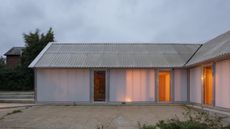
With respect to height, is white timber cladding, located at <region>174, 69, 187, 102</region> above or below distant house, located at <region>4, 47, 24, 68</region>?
below

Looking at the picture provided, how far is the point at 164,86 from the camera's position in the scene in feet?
71.4

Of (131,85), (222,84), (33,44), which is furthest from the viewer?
(33,44)

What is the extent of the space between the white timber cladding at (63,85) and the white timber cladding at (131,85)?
57.0 inches

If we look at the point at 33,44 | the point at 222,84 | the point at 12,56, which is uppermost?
the point at 33,44

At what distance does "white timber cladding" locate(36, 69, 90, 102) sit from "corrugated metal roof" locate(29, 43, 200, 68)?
497mm

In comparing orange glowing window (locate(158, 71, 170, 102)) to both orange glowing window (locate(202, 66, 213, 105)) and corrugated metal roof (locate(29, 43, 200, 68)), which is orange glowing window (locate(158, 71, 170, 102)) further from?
orange glowing window (locate(202, 66, 213, 105))

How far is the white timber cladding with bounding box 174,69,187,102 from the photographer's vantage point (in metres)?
20.5

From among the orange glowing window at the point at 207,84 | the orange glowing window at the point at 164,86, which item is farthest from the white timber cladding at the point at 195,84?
the orange glowing window at the point at 164,86

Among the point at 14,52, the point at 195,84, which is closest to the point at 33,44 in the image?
the point at 14,52

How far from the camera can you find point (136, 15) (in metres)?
24.2

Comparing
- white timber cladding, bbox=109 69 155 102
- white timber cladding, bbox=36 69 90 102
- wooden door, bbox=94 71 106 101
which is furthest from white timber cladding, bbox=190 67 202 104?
white timber cladding, bbox=36 69 90 102

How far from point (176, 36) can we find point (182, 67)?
12.6m

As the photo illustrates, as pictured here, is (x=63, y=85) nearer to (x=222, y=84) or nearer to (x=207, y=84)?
(x=207, y=84)

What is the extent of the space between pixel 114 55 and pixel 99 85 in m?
2.20
